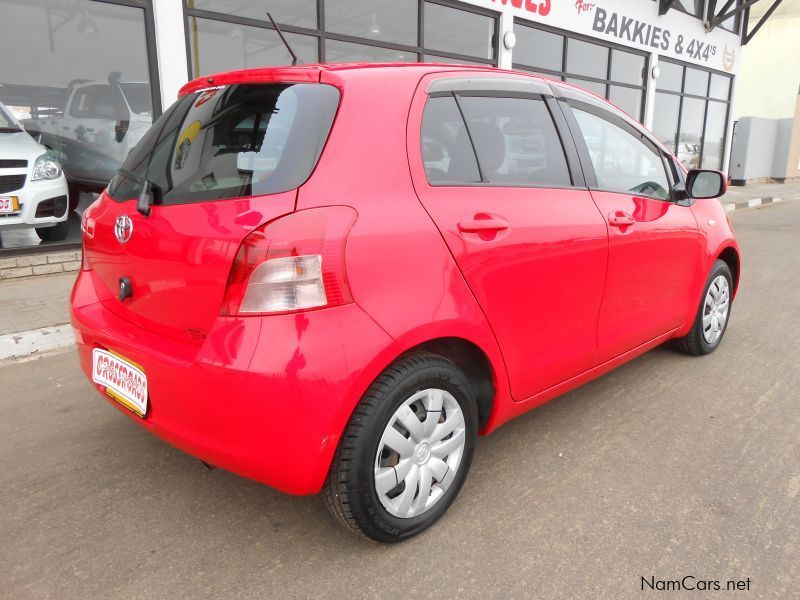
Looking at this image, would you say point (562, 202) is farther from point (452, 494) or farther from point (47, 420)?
point (47, 420)

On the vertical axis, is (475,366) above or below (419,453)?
above

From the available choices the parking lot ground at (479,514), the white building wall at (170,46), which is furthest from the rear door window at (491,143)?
the white building wall at (170,46)

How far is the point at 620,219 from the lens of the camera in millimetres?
2684

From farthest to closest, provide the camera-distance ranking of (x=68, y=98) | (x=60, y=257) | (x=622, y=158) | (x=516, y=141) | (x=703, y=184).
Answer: (x=68, y=98), (x=60, y=257), (x=703, y=184), (x=622, y=158), (x=516, y=141)

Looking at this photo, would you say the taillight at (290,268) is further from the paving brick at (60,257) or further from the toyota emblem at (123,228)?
the paving brick at (60,257)

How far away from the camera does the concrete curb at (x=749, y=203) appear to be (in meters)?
13.1

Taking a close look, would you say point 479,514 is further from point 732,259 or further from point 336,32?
point 336,32

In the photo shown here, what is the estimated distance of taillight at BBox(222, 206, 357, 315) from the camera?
5.48ft

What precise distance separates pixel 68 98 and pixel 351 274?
6.04 metres

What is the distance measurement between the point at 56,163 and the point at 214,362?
17.3 feet

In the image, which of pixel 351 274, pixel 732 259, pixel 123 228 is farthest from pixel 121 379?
pixel 732 259

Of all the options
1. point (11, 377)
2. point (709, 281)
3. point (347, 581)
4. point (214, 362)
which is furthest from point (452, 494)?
point (11, 377)

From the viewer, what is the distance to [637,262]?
281cm

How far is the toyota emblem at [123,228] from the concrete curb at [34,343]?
6.68 feet
